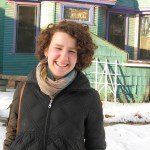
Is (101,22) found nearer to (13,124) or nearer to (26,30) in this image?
(26,30)

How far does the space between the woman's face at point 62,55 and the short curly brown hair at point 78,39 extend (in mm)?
34

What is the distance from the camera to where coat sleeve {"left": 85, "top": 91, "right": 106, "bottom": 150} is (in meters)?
2.18

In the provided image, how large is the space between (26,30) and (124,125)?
6.63m

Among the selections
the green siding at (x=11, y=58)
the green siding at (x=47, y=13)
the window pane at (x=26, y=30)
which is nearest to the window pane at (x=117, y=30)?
the green siding at (x=47, y=13)

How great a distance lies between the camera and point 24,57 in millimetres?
13102

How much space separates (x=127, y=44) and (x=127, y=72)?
338 centimetres

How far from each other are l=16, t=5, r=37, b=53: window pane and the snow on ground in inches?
101

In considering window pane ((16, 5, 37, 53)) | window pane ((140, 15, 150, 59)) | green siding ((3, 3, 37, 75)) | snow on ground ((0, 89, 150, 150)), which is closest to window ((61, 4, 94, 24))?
window pane ((16, 5, 37, 53))

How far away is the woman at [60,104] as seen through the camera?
81.1 inches

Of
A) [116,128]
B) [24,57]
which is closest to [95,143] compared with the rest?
[116,128]

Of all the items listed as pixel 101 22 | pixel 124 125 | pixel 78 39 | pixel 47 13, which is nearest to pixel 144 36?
pixel 101 22

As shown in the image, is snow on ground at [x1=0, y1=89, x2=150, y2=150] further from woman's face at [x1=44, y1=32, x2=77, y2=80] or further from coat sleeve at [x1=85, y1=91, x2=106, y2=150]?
woman's face at [x1=44, y1=32, x2=77, y2=80]

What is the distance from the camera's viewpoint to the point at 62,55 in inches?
82.8

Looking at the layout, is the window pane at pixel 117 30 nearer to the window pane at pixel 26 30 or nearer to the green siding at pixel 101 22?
the green siding at pixel 101 22
